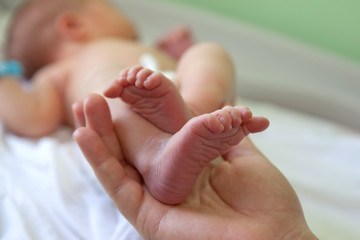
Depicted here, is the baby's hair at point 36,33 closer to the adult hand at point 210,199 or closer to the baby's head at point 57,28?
the baby's head at point 57,28

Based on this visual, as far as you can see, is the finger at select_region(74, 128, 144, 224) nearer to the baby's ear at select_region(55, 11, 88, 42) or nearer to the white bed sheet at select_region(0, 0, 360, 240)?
the white bed sheet at select_region(0, 0, 360, 240)

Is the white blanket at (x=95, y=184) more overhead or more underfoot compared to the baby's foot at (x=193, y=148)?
more underfoot

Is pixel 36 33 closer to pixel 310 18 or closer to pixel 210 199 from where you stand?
pixel 210 199

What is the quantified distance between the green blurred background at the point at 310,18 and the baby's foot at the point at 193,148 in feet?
3.82

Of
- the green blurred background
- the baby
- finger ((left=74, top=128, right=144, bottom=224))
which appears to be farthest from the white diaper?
the green blurred background

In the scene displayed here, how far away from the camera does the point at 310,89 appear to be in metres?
1.34

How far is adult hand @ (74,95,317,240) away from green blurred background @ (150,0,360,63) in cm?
107

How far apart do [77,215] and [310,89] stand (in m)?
0.91

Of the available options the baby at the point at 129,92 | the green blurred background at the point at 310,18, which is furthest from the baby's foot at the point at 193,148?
the green blurred background at the point at 310,18

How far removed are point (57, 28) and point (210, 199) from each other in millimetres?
764

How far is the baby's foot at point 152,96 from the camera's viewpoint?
54 cm

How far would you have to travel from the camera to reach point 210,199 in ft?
1.93

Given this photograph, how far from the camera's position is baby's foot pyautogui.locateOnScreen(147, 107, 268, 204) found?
47 cm

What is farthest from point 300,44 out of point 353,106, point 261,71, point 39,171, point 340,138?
point 39,171
